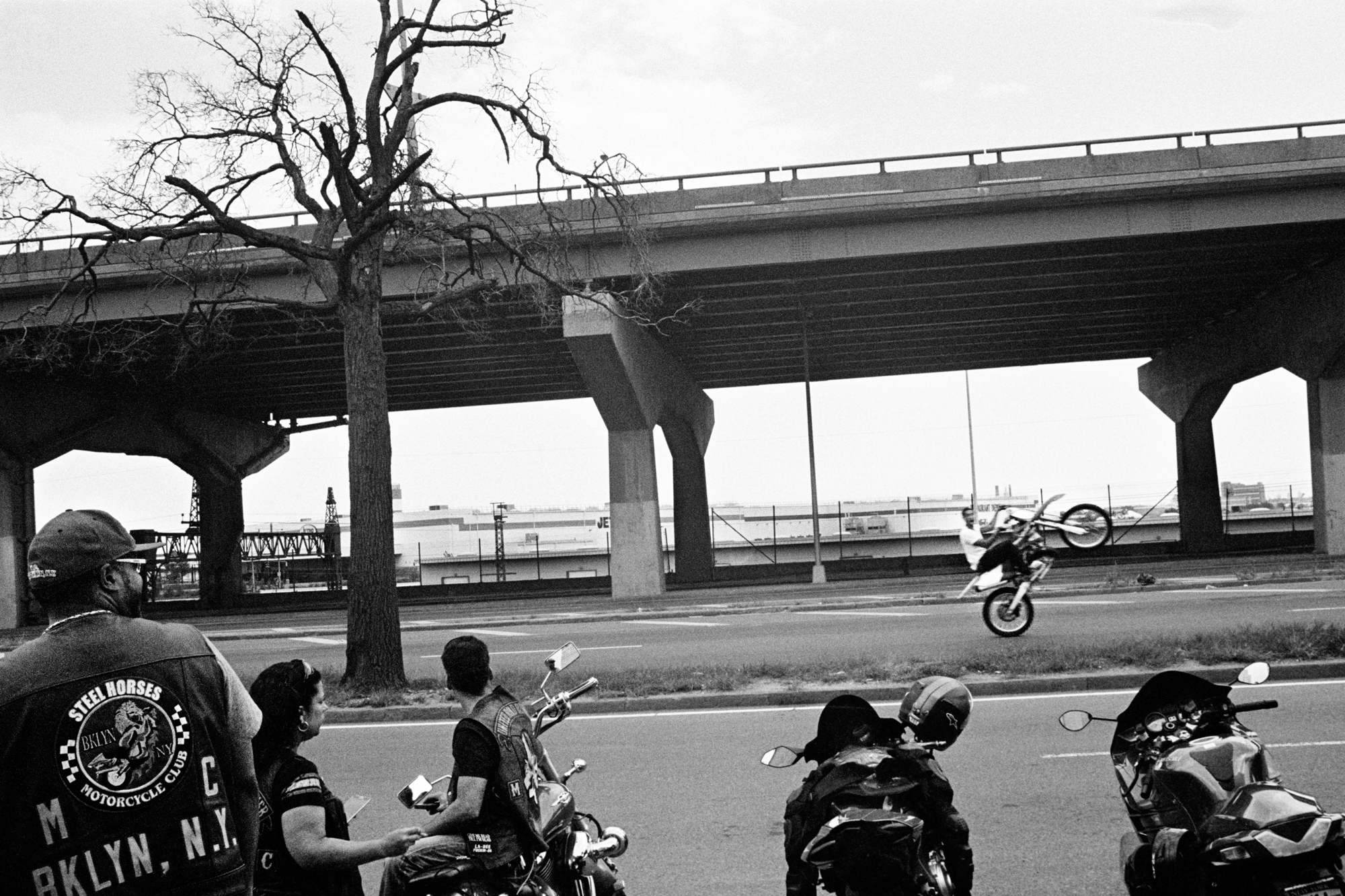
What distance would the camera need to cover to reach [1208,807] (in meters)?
3.63

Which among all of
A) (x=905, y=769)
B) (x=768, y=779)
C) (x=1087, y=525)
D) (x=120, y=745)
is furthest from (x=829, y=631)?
(x=120, y=745)

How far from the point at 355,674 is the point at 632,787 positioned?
6412 mm

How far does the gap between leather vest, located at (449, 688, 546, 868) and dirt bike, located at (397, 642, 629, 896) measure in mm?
A: 49

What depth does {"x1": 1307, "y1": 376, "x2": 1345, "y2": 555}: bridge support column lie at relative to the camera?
34.3 meters

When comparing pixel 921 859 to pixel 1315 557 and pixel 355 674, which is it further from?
pixel 1315 557

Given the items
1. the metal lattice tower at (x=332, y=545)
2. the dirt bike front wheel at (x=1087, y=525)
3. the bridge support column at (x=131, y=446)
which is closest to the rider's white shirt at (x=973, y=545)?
the dirt bike front wheel at (x=1087, y=525)

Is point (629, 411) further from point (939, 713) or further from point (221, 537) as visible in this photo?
point (939, 713)

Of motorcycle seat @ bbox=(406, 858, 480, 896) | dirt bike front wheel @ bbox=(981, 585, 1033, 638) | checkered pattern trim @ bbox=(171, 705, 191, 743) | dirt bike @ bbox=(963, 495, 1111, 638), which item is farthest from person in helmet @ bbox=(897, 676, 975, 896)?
dirt bike front wheel @ bbox=(981, 585, 1033, 638)

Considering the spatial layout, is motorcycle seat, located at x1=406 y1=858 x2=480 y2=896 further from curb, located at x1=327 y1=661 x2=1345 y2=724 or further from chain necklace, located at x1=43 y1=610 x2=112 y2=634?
curb, located at x1=327 y1=661 x2=1345 y2=724

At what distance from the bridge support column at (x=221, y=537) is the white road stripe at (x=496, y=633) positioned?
29.2 meters

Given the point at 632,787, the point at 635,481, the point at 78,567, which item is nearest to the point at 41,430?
the point at 635,481

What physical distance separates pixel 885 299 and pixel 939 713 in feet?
103

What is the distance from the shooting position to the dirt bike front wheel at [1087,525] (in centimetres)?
1614

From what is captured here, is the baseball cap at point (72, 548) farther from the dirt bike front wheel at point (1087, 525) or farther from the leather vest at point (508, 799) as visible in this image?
the dirt bike front wheel at point (1087, 525)
